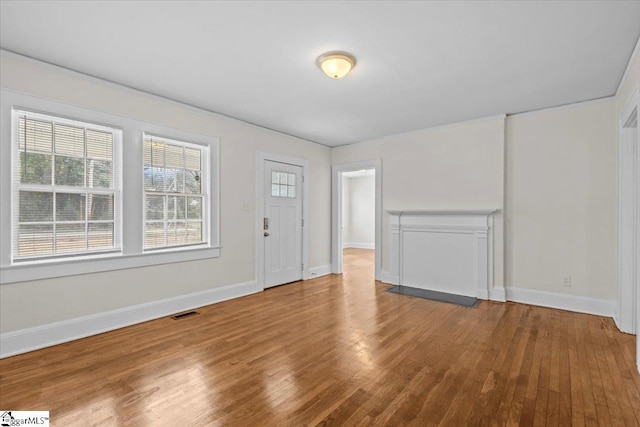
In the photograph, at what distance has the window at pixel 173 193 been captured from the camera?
3.78 meters

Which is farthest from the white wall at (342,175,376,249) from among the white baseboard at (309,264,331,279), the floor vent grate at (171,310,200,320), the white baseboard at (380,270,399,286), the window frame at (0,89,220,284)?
the floor vent grate at (171,310,200,320)

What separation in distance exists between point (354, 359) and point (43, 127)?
363 cm

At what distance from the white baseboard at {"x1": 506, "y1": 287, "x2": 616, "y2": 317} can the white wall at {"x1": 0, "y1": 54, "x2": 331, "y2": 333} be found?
3.39 metres

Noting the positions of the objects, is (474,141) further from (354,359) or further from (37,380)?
(37,380)

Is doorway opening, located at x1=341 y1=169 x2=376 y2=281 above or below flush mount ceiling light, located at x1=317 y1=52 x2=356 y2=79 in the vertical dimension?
below

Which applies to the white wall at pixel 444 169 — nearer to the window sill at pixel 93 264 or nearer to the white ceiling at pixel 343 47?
the white ceiling at pixel 343 47

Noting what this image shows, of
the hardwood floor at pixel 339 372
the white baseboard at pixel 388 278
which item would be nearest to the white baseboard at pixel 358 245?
the white baseboard at pixel 388 278

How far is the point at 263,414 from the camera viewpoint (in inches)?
76.0

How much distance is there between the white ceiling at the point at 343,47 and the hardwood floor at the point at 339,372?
2648 mm

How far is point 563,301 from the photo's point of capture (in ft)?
13.2

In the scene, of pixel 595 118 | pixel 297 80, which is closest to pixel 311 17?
pixel 297 80

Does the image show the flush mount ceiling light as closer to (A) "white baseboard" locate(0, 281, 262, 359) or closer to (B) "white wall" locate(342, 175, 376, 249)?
(A) "white baseboard" locate(0, 281, 262, 359)

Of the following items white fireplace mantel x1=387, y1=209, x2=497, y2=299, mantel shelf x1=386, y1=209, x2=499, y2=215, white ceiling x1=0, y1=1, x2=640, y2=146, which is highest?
white ceiling x1=0, y1=1, x2=640, y2=146

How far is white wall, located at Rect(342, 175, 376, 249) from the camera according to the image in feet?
35.6
